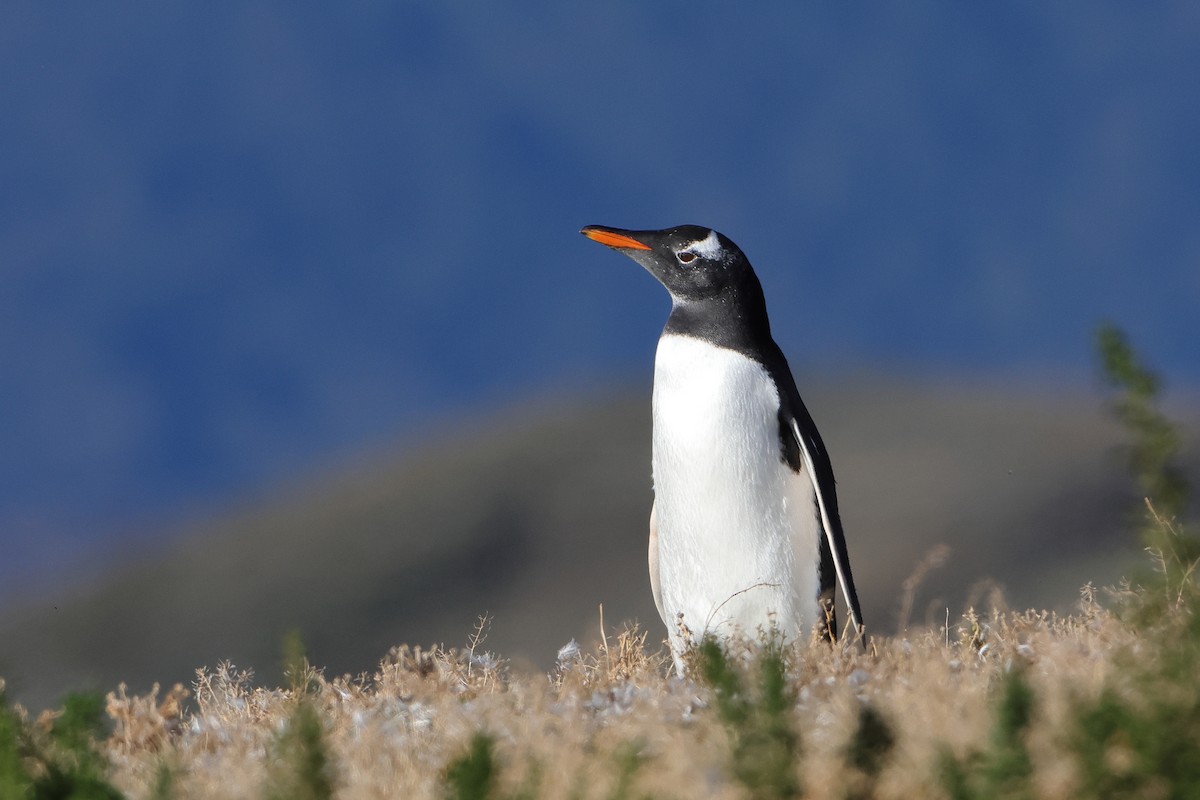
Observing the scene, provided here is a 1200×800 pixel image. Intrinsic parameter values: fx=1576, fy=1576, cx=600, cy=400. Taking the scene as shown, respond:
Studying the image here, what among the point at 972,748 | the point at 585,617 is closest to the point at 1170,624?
the point at 972,748

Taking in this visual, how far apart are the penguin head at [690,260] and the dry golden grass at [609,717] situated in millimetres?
1810

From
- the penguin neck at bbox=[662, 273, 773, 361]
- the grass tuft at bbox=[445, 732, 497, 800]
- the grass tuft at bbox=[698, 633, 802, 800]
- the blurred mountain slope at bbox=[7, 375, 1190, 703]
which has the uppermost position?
the blurred mountain slope at bbox=[7, 375, 1190, 703]

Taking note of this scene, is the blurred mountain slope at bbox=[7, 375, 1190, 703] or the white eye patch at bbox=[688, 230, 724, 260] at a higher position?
the blurred mountain slope at bbox=[7, 375, 1190, 703]

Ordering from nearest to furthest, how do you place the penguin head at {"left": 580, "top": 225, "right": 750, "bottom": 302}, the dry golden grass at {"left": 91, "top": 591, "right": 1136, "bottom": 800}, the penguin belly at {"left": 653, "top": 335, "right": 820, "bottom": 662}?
1. the dry golden grass at {"left": 91, "top": 591, "right": 1136, "bottom": 800}
2. the penguin belly at {"left": 653, "top": 335, "right": 820, "bottom": 662}
3. the penguin head at {"left": 580, "top": 225, "right": 750, "bottom": 302}

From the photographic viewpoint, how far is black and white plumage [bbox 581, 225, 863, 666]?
743 centimetres

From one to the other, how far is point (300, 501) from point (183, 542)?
4111mm

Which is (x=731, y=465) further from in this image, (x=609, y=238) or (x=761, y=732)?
(x=761, y=732)

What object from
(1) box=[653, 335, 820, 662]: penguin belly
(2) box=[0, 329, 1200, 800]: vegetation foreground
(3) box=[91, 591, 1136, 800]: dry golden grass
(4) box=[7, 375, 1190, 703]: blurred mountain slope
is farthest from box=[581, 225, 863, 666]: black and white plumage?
(4) box=[7, 375, 1190, 703]: blurred mountain slope

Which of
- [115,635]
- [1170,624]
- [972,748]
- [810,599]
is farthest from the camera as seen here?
[115,635]

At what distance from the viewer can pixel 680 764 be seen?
427 cm

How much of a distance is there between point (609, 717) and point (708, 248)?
10.6 feet

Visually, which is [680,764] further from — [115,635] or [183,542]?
[183,542]

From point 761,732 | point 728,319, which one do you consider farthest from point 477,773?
point 728,319

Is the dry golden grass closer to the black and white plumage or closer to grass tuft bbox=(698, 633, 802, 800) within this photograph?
grass tuft bbox=(698, 633, 802, 800)
